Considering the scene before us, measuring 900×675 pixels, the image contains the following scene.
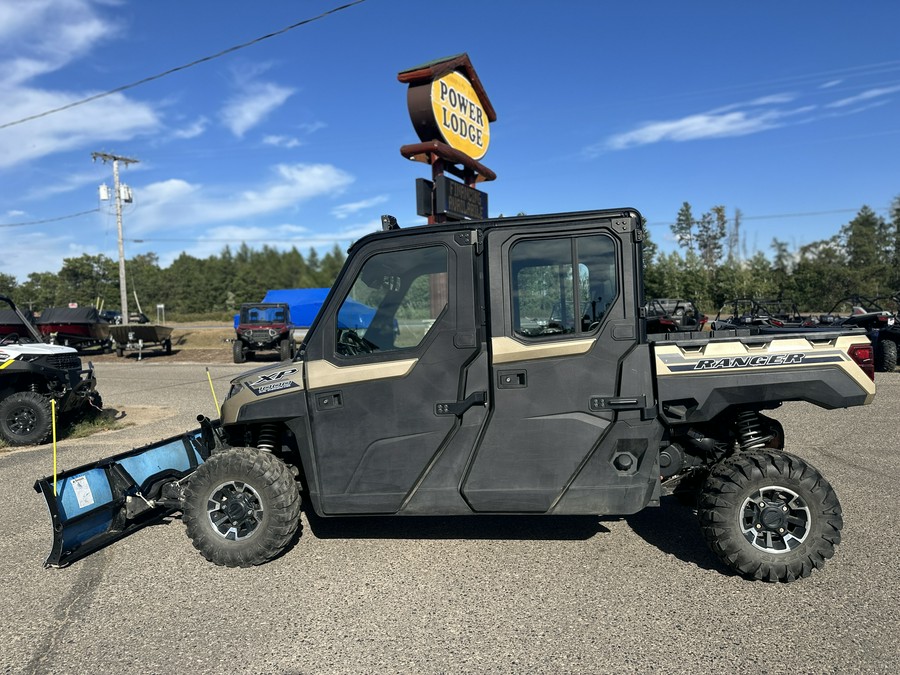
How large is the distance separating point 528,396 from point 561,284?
749mm

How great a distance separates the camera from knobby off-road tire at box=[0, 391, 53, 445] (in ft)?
27.6

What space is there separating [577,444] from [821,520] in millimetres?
1578

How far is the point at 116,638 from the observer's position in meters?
3.33

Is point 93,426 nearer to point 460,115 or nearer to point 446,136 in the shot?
point 446,136

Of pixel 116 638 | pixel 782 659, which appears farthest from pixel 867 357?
pixel 116 638

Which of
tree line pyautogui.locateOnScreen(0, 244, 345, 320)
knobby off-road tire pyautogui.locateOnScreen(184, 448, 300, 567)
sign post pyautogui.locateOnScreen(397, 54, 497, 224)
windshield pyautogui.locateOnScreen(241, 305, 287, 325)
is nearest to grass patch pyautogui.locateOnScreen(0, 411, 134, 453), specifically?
knobby off-road tire pyautogui.locateOnScreen(184, 448, 300, 567)

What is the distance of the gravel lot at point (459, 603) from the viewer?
3033 mm

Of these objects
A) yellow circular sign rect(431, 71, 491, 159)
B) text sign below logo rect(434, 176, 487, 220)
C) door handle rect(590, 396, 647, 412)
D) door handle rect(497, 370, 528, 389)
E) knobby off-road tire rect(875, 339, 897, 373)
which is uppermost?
yellow circular sign rect(431, 71, 491, 159)

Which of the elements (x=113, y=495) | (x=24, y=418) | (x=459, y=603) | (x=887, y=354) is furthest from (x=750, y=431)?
(x=887, y=354)

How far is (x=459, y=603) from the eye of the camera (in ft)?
11.8

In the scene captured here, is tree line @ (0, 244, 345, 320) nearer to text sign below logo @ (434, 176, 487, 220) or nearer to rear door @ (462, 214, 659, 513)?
text sign below logo @ (434, 176, 487, 220)

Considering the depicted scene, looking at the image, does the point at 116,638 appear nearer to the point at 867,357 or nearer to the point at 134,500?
the point at 134,500

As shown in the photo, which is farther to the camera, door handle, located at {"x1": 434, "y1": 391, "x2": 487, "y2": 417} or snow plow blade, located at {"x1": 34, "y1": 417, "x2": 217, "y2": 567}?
snow plow blade, located at {"x1": 34, "y1": 417, "x2": 217, "y2": 567}

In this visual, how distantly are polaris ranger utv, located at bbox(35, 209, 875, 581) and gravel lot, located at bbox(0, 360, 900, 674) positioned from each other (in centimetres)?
33
